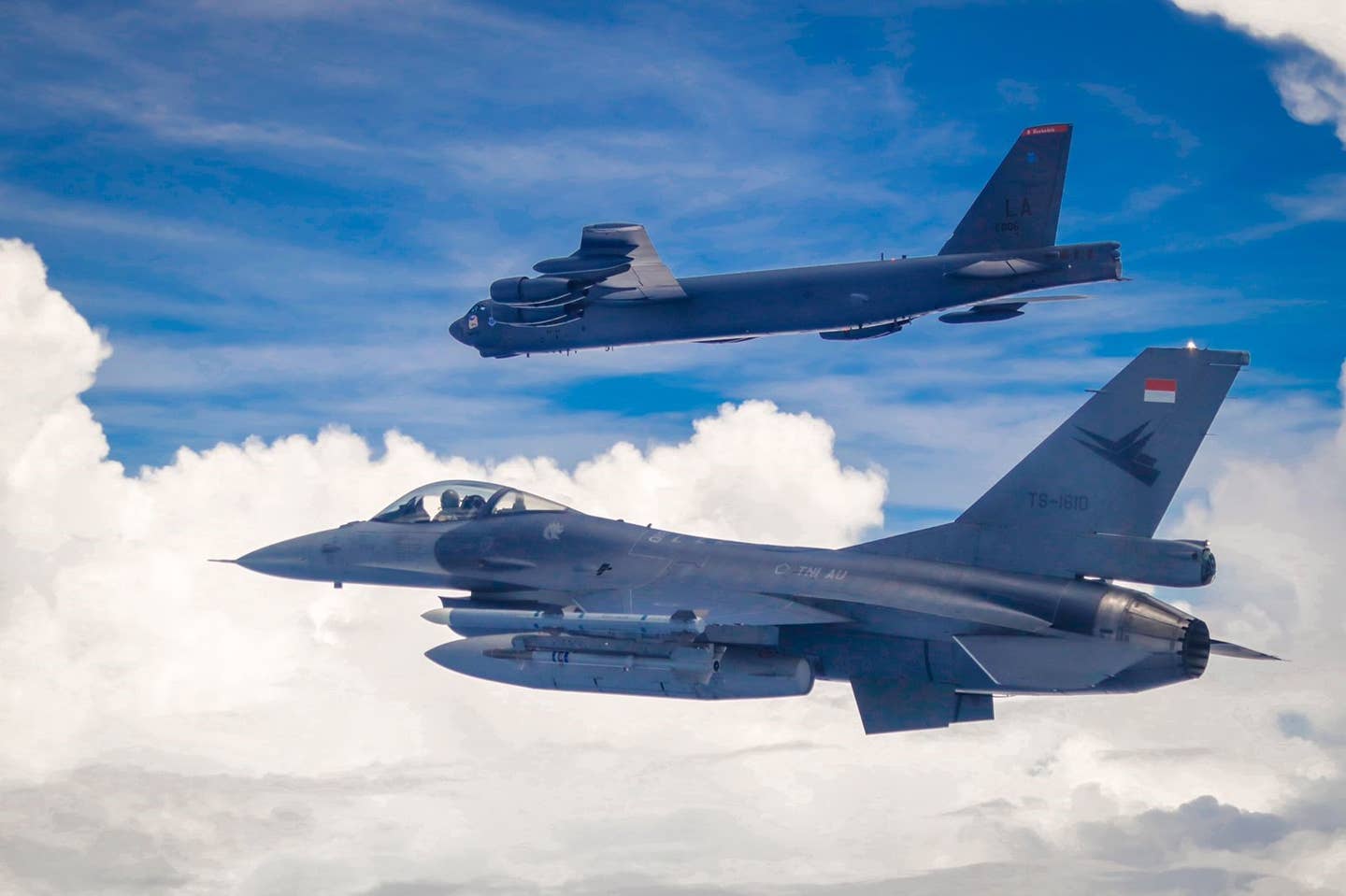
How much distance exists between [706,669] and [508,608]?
5.22 metres

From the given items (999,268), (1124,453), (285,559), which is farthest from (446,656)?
(999,268)

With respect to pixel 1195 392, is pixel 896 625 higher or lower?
lower

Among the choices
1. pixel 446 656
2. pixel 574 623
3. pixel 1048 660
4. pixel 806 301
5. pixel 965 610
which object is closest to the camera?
pixel 1048 660

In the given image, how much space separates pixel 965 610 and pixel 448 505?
31.2ft

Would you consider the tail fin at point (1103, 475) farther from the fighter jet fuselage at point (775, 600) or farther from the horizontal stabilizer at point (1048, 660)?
the horizontal stabilizer at point (1048, 660)

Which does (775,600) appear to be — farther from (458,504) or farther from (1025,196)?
(1025,196)

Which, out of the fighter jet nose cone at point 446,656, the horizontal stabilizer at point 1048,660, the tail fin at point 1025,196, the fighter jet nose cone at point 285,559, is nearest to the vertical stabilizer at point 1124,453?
the horizontal stabilizer at point 1048,660

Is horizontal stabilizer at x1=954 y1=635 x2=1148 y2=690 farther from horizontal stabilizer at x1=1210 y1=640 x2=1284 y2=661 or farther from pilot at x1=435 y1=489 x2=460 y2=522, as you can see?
pilot at x1=435 y1=489 x2=460 y2=522

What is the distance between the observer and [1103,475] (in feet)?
59.5

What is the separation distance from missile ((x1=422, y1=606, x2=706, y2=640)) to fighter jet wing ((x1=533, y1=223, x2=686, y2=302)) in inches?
359

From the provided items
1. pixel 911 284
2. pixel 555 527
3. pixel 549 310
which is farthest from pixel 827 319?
pixel 555 527

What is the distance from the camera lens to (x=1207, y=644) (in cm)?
1670

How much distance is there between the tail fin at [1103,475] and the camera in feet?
58.7

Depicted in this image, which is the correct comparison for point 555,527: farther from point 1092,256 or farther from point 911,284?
point 1092,256
